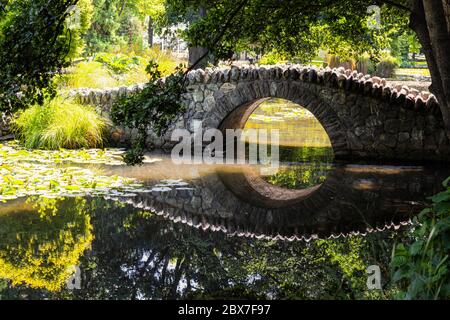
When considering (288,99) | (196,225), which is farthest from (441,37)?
(288,99)

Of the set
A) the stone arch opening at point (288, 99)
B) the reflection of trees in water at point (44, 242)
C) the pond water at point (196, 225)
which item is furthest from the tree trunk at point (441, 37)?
the stone arch opening at point (288, 99)

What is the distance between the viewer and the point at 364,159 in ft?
41.0

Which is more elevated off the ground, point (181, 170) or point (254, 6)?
point (254, 6)

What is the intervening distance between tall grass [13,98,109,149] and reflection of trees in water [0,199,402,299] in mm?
5987

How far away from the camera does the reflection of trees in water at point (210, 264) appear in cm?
524

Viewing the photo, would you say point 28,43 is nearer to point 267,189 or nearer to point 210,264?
point 210,264

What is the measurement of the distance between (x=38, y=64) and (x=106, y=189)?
3.78 m

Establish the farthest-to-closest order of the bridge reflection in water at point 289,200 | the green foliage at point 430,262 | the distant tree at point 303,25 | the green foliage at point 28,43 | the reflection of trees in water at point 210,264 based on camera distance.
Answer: the bridge reflection in water at point 289,200, the distant tree at point 303,25, the green foliage at point 28,43, the reflection of trees in water at point 210,264, the green foliage at point 430,262

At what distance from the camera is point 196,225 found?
775cm

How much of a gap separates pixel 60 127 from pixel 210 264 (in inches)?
320

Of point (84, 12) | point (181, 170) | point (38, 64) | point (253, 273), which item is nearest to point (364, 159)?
point (181, 170)

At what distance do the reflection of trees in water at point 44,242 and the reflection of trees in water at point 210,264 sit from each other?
0.17 m

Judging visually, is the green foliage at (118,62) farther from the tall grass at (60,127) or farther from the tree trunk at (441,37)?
the tree trunk at (441,37)

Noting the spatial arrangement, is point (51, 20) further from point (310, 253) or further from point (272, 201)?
point (272, 201)
